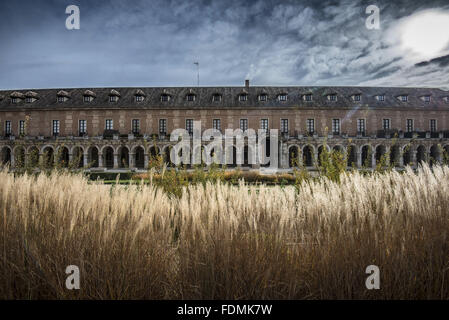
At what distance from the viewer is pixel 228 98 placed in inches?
1194

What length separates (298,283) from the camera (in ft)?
4.66

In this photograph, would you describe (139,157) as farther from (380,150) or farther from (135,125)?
(380,150)

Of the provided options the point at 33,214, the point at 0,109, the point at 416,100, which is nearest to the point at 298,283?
the point at 33,214

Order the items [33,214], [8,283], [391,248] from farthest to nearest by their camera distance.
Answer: [33,214]
[391,248]
[8,283]

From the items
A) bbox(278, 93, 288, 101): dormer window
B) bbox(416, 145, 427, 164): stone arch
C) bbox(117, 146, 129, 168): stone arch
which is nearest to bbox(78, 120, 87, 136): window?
bbox(117, 146, 129, 168): stone arch

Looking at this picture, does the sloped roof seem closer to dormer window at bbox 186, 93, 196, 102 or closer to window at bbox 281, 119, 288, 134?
dormer window at bbox 186, 93, 196, 102

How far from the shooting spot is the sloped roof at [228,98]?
29.4 metres

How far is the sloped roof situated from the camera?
29.4m

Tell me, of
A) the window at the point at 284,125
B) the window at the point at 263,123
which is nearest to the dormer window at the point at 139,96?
the window at the point at 263,123

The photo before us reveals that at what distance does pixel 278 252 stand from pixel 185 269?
64cm

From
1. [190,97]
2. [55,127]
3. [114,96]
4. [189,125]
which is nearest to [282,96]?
[190,97]

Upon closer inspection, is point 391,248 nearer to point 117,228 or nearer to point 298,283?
point 298,283

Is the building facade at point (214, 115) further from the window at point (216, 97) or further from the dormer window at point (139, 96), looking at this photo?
the window at point (216, 97)

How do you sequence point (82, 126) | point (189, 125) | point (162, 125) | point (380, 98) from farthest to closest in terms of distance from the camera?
point (380, 98) → point (162, 125) → point (189, 125) → point (82, 126)
